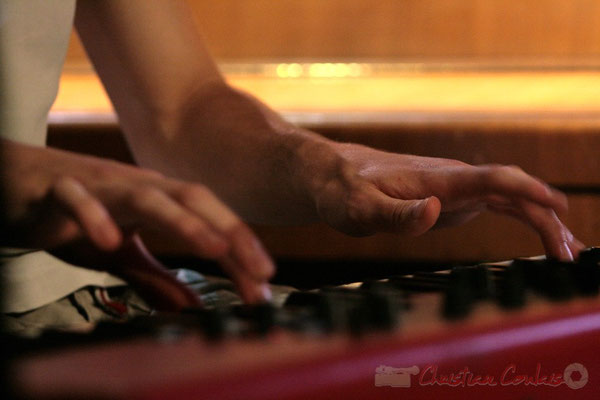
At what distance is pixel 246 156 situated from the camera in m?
0.79

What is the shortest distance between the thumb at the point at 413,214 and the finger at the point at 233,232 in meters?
0.19

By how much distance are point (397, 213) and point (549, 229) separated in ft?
0.34

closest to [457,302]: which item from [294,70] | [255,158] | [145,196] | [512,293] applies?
[512,293]

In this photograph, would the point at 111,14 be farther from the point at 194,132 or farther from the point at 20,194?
the point at 20,194

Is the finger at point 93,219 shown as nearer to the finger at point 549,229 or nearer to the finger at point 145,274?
the finger at point 145,274

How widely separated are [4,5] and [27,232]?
1.37 feet

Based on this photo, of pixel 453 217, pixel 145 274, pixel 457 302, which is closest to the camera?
pixel 457 302

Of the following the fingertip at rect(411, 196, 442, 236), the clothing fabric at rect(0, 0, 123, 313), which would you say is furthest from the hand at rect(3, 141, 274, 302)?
the clothing fabric at rect(0, 0, 123, 313)

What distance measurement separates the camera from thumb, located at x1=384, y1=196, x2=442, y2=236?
1.71 ft

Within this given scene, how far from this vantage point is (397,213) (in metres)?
0.58

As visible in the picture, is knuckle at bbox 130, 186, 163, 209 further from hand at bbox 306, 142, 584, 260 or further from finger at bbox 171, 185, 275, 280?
hand at bbox 306, 142, 584, 260

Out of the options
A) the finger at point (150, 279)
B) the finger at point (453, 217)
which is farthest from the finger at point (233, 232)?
the finger at point (453, 217)

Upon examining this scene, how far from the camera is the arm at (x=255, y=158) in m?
0.57

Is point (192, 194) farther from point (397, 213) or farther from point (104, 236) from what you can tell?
point (397, 213)
